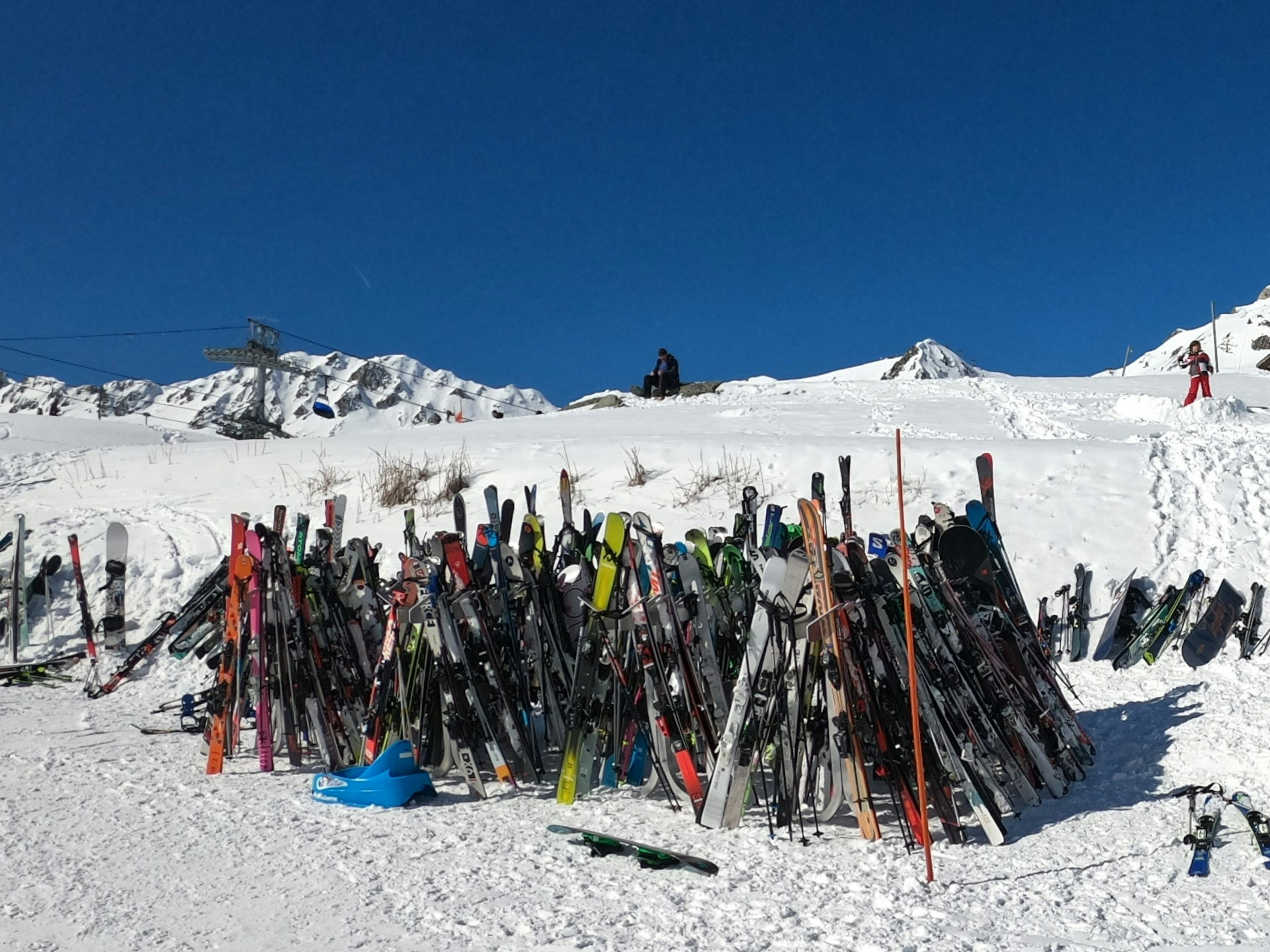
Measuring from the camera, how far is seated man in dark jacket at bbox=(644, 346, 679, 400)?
2236cm

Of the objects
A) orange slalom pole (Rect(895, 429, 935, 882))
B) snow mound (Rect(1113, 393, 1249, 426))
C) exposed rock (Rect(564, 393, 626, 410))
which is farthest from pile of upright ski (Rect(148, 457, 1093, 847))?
exposed rock (Rect(564, 393, 626, 410))

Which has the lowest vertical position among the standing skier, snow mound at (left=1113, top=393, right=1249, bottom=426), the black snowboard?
the black snowboard

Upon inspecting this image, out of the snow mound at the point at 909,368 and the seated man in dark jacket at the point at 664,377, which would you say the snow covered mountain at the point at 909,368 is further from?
the seated man in dark jacket at the point at 664,377

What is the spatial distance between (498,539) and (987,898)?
3303mm

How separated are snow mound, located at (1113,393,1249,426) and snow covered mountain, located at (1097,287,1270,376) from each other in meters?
41.2

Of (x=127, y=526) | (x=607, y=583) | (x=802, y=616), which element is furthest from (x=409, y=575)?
(x=127, y=526)

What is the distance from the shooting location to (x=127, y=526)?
10602 millimetres

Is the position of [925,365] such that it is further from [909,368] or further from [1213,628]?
[1213,628]

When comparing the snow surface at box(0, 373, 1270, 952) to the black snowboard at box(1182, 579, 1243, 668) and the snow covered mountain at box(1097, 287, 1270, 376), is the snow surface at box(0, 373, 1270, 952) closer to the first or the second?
the black snowboard at box(1182, 579, 1243, 668)

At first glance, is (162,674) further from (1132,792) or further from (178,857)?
(1132,792)

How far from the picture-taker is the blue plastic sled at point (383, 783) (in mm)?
4426

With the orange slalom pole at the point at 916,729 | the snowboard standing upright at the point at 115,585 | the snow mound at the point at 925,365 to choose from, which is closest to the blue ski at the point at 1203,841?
the orange slalom pole at the point at 916,729

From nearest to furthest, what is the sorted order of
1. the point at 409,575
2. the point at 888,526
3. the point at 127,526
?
the point at 409,575
the point at 888,526
the point at 127,526

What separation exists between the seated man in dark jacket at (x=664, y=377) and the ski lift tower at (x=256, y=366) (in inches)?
399
